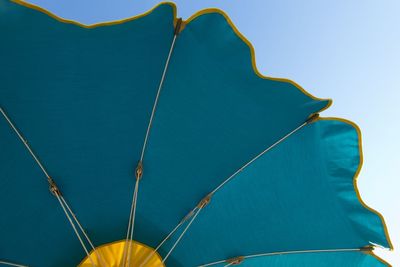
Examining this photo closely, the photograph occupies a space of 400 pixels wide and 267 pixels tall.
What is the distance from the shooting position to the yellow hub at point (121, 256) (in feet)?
13.0

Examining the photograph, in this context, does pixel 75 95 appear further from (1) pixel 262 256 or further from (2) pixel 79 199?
(1) pixel 262 256

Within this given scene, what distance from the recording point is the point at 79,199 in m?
3.68

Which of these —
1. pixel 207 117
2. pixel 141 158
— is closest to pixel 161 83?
pixel 207 117

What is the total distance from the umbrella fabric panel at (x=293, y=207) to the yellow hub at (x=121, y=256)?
25cm

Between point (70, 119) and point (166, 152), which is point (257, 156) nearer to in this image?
point (166, 152)

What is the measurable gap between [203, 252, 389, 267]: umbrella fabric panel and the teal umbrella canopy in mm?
16

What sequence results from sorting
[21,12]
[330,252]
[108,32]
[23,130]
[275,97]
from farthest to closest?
[330,252]
[275,97]
[23,130]
[108,32]
[21,12]

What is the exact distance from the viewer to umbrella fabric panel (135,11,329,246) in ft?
10.8

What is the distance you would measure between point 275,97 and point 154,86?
3.62 ft

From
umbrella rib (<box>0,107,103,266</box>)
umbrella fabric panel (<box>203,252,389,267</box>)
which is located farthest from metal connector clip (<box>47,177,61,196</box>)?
umbrella fabric panel (<box>203,252,389,267</box>)

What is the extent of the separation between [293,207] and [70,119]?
7.63 feet

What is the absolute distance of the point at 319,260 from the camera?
13.6ft

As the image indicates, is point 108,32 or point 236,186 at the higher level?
point 108,32

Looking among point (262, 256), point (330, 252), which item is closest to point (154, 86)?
point (262, 256)
